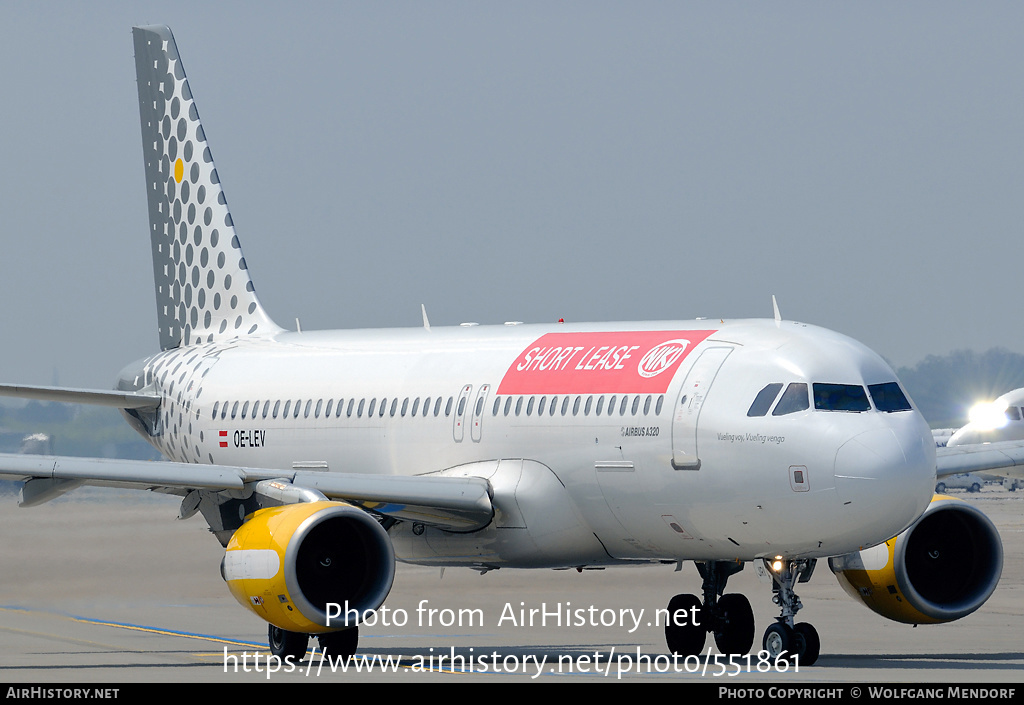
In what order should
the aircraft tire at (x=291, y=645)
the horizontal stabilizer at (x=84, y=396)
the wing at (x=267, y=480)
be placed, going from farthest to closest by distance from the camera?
1. the horizontal stabilizer at (x=84, y=396)
2. the aircraft tire at (x=291, y=645)
3. the wing at (x=267, y=480)

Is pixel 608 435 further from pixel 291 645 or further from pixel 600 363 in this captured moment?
pixel 291 645

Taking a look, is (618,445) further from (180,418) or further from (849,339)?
A: (180,418)

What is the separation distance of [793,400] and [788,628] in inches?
99.1

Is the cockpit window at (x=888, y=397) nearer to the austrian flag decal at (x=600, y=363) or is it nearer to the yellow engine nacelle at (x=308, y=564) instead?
the austrian flag decal at (x=600, y=363)

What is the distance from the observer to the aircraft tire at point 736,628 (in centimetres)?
2297

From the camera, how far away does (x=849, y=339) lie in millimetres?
21344

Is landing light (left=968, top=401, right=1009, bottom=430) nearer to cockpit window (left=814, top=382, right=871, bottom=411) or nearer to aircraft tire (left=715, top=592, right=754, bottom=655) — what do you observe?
aircraft tire (left=715, top=592, right=754, bottom=655)

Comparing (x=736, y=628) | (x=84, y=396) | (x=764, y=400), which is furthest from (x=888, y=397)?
(x=84, y=396)

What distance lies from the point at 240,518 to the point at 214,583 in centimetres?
1303

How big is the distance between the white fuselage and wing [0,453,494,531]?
22.3 inches

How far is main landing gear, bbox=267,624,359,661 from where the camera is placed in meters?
21.6

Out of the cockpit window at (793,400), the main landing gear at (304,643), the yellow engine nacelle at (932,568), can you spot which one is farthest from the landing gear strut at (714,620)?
the main landing gear at (304,643)

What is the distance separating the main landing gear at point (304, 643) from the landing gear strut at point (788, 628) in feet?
15.5
